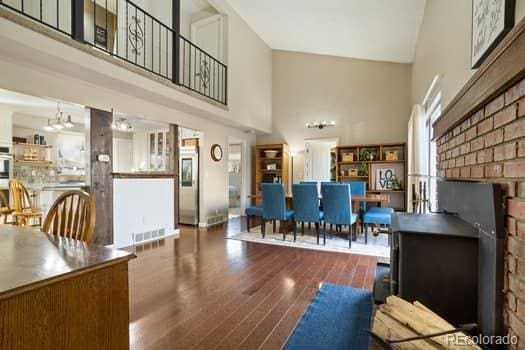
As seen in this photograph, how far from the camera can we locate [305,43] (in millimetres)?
6227

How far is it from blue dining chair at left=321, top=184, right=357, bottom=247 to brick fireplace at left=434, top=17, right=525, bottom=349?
8.28 ft

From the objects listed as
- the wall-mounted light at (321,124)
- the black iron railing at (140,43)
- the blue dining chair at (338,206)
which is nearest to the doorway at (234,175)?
the wall-mounted light at (321,124)

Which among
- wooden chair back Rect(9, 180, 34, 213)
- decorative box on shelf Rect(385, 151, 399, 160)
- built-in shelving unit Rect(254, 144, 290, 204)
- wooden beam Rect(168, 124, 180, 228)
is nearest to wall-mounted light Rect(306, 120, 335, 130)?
built-in shelving unit Rect(254, 144, 290, 204)

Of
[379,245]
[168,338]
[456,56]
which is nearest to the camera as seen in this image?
[168,338]

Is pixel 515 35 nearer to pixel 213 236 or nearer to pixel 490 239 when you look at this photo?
pixel 490 239

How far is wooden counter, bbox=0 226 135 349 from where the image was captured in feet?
2.51

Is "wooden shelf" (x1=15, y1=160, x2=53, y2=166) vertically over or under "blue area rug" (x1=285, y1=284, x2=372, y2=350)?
over

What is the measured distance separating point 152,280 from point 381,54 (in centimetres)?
594

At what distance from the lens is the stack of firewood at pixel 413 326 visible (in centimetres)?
107

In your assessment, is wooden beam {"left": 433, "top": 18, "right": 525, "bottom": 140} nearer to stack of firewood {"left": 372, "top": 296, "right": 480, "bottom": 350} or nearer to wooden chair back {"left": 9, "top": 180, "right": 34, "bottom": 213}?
stack of firewood {"left": 372, "top": 296, "right": 480, "bottom": 350}

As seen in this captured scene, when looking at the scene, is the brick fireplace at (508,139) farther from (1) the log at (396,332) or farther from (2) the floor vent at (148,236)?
(2) the floor vent at (148,236)

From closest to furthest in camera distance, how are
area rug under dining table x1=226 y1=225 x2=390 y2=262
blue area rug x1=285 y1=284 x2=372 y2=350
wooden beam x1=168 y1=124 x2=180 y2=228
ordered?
1. blue area rug x1=285 y1=284 x2=372 y2=350
2. area rug under dining table x1=226 y1=225 x2=390 y2=262
3. wooden beam x1=168 y1=124 x2=180 y2=228

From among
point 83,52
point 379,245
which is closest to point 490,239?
point 379,245

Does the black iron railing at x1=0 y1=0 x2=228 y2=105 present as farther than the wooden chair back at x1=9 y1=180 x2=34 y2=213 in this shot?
Yes
